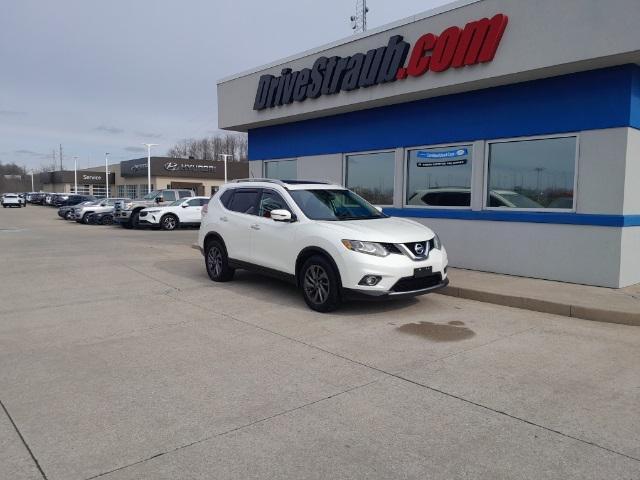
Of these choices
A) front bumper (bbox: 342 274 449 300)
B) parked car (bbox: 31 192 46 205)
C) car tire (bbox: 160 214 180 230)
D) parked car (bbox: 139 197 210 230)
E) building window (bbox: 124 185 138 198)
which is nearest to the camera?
front bumper (bbox: 342 274 449 300)

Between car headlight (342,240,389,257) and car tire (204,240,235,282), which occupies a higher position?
car headlight (342,240,389,257)

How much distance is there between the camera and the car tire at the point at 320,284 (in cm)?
685

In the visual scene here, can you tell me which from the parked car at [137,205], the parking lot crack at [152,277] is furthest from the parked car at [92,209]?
the parking lot crack at [152,277]

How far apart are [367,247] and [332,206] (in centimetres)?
152

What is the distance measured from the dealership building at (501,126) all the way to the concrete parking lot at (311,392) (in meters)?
2.44

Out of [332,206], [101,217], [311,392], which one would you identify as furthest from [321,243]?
[101,217]

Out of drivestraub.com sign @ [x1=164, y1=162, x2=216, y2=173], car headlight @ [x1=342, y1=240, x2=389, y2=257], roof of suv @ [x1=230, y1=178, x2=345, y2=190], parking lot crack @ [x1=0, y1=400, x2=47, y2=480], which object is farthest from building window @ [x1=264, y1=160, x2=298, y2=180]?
drivestraub.com sign @ [x1=164, y1=162, x2=216, y2=173]

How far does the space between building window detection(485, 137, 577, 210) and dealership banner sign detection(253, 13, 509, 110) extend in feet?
6.01

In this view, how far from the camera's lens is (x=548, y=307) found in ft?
23.8

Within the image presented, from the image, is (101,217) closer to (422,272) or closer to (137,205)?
(137,205)

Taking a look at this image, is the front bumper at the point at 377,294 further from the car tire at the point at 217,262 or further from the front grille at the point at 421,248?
the car tire at the point at 217,262

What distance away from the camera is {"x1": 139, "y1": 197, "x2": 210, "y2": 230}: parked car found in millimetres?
23391

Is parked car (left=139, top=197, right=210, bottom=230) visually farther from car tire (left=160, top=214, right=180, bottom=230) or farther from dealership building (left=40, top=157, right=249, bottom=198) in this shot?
dealership building (left=40, top=157, right=249, bottom=198)

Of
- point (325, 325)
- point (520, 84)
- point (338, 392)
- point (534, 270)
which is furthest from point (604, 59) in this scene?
point (338, 392)
